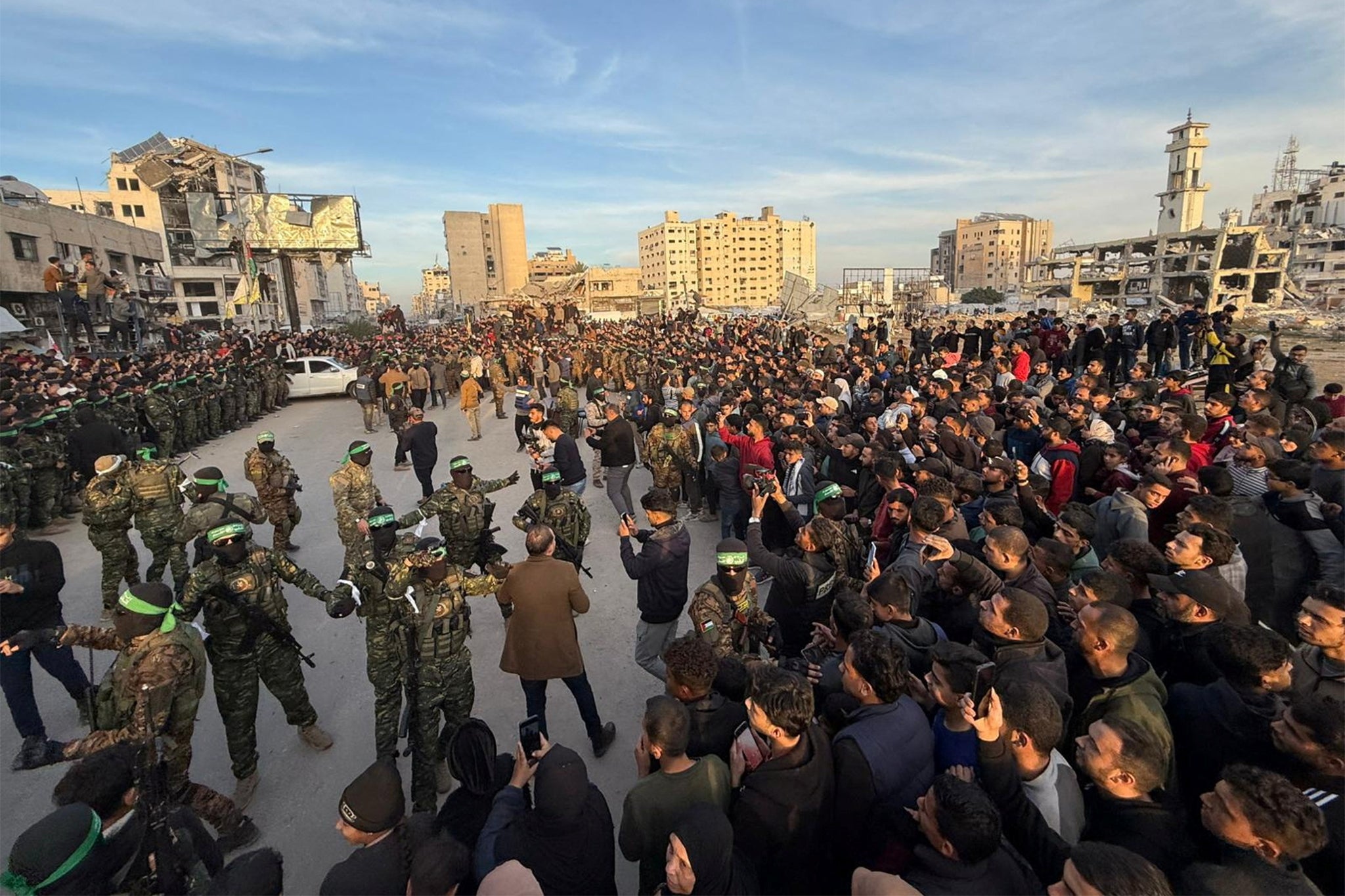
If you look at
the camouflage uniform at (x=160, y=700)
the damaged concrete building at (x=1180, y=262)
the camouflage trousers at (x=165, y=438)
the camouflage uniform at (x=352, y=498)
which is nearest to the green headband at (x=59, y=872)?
the camouflage uniform at (x=160, y=700)

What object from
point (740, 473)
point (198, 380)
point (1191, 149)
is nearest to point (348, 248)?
point (198, 380)

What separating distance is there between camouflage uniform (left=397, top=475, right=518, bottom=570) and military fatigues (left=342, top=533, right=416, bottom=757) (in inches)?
50.3

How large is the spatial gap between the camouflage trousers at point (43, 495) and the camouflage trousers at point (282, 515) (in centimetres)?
382

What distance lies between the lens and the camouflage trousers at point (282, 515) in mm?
7328

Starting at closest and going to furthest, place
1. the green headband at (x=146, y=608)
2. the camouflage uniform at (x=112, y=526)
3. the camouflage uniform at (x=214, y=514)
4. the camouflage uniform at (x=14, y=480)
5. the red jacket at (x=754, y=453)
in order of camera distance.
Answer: the green headband at (x=146, y=608)
the camouflage uniform at (x=214, y=514)
the camouflage uniform at (x=112, y=526)
the red jacket at (x=754, y=453)
the camouflage uniform at (x=14, y=480)

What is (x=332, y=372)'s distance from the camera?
20.0 metres

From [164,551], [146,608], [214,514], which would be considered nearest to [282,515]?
[164,551]

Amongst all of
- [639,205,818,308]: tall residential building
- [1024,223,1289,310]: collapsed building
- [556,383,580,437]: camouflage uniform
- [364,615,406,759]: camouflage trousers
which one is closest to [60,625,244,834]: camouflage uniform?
[364,615,406,759]: camouflage trousers

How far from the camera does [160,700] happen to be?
323 cm

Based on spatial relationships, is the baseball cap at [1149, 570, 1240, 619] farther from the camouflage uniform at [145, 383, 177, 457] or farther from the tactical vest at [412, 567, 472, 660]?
the camouflage uniform at [145, 383, 177, 457]

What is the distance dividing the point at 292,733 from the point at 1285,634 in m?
6.84

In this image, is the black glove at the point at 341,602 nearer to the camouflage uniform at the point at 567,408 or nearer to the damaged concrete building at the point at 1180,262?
the camouflage uniform at the point at 567,408

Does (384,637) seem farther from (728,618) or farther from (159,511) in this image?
(159,511)

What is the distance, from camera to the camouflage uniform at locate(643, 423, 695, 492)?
807 centimetres
